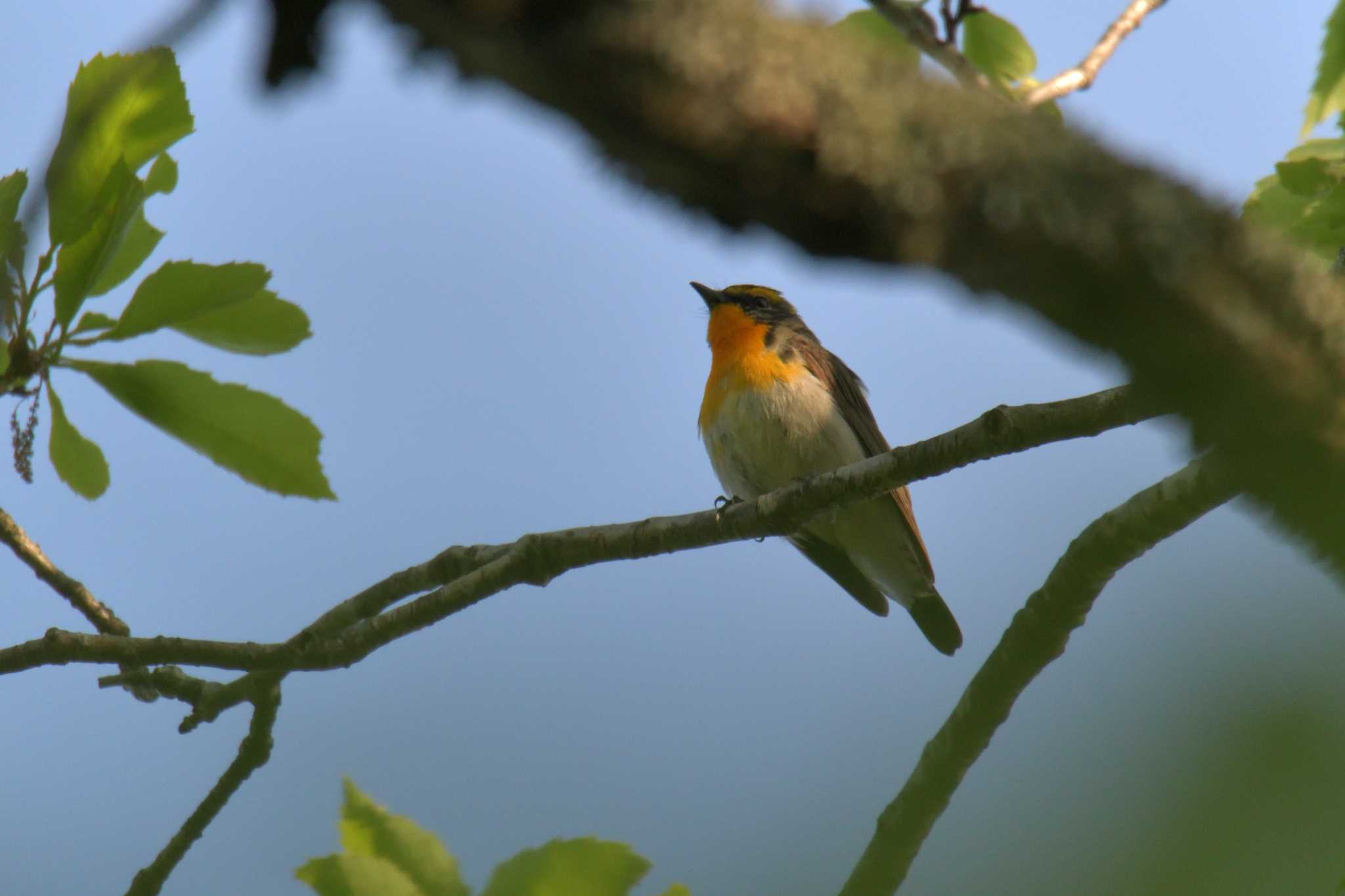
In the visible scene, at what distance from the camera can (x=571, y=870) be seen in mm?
2018

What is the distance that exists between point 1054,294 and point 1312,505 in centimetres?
28

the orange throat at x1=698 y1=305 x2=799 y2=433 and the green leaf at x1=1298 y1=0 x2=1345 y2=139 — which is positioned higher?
the orange throat at x1=698 y1=305 x2=799 y2=433

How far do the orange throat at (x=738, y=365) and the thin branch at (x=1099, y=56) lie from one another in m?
2.86

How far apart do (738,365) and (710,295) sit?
4.60 ft

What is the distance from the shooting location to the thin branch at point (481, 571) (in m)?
3.75

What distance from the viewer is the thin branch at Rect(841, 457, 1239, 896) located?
11.8 ft

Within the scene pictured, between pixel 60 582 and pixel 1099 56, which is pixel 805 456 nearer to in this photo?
pixel 1099 56

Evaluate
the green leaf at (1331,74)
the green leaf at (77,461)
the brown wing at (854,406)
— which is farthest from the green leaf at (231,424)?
the brown wing at (854,406)

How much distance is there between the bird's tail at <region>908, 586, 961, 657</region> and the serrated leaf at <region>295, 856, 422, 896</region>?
564 centimetres

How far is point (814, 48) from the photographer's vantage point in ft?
3.28

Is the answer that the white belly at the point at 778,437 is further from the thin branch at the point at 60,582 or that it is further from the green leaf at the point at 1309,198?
the thin branch at the point at 60,582

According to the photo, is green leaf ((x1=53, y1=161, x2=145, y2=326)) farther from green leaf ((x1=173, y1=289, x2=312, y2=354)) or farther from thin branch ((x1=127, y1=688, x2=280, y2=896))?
thin branch ((x1=127, y1=688, x2=280, y2=896))

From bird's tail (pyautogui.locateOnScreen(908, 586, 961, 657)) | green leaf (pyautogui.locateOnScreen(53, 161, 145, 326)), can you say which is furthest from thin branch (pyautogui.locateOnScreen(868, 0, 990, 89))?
bird's tail (pyautogui.locateOnScreen(908, 586, 961, 657))

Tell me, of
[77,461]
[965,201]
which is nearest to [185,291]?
[77,461]
